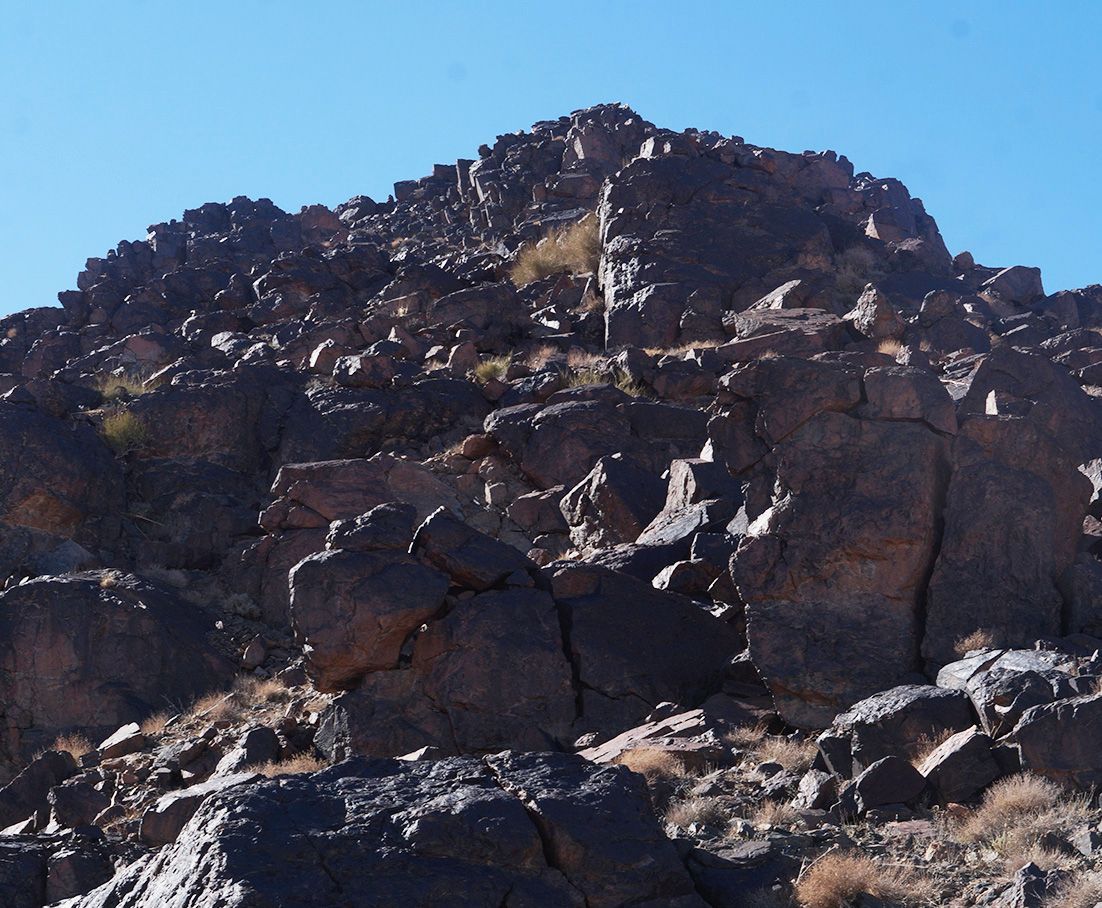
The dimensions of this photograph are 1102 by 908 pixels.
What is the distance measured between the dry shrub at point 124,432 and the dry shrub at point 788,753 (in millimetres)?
15181

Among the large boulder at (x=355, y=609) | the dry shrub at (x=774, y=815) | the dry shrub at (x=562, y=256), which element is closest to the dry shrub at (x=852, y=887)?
the dry shrub at (x=774, y=815)

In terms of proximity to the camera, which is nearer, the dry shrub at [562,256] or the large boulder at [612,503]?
the large boulder at [612,503]

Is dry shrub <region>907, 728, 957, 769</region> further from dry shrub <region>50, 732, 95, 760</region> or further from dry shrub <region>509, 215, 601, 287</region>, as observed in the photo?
dry shrub <region>509, 215, 601, 287</region>

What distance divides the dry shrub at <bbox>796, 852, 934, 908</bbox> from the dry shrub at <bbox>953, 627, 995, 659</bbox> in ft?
14.6

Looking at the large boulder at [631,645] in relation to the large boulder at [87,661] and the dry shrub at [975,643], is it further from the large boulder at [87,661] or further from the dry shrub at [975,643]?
the large boulder at [87,661]

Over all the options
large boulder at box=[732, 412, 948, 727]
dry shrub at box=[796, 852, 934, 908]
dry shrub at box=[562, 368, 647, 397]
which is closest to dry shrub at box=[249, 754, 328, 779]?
large boulder at box=[732, 412, 948, 727]

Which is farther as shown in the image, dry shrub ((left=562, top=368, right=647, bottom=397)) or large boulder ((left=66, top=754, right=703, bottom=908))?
dry shrub ((left=562, top=368, right=647, bottom=397))

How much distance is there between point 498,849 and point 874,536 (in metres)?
6.64

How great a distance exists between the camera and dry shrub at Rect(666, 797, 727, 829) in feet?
33.6

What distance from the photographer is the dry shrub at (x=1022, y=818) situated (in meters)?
9.00

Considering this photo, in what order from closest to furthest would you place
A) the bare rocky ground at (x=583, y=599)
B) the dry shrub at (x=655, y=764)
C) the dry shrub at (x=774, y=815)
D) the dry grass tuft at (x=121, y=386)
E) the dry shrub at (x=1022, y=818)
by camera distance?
the bare rocky ground at (x=583, y=599) < the dry shrub at (x=1022, y=818) < the dry shrub at (x=774, y=815) < the dry shrub at (x=655, y=764) < the dry grass tuft at (x=121, y=386)

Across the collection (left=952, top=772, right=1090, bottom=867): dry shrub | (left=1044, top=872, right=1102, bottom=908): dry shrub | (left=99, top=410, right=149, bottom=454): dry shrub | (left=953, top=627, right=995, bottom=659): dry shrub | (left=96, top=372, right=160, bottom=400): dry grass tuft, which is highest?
(left=96, top=372, right=160, bottom=400): dry grass tuft

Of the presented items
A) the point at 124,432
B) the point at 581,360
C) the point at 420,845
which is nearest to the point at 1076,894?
the point at 420,845

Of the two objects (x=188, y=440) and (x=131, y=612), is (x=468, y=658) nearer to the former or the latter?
(x=131, y=612)
